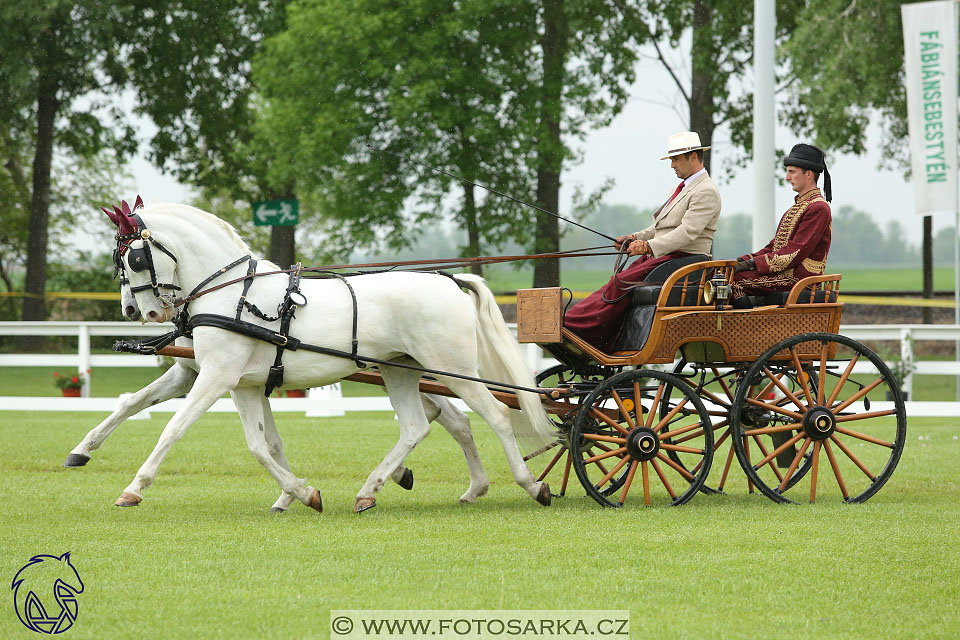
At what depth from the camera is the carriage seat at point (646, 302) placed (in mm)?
7355

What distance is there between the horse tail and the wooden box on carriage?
0.43 ft

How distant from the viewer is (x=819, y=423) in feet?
24.5

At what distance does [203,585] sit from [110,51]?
21189 mm

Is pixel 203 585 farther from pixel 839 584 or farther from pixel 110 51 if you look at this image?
pixel 110 51

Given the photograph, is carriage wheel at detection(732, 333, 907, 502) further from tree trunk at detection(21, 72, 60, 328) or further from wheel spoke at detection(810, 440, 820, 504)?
tree trunk at detection(21, 72, 60, 328)

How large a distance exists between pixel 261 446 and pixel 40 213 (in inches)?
821

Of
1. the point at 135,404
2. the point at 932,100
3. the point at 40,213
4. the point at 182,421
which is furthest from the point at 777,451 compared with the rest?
the point at 40,213

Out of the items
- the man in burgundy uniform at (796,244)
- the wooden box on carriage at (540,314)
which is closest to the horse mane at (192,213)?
the wooden box on carriage at (540,314)

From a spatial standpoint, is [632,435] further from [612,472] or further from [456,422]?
[456,422]

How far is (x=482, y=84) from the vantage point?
73.7ft

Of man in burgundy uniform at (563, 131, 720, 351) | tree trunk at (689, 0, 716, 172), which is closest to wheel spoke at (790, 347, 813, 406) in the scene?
man in burgundy uniform at (563, 131, 720, 351)

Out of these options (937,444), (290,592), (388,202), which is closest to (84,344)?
(388,202)

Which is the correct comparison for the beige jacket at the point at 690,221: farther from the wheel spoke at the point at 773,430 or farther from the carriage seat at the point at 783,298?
the wheel spoke at the point at 773,430

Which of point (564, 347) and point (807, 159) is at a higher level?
point (807, 159)
